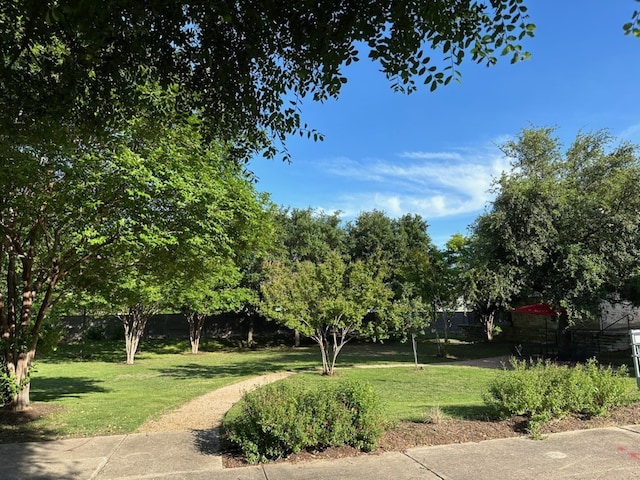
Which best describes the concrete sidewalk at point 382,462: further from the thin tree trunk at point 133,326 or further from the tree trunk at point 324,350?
the thin tree trunk at point 133,326

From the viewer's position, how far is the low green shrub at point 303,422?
5.07m

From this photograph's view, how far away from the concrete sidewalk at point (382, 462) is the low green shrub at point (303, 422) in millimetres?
243

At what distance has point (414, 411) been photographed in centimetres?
755

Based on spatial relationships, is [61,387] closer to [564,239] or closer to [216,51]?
[216,51]

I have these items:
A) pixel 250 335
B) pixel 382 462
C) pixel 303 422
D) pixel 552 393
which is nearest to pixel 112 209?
pixel 303 422

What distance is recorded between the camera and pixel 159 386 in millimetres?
13398

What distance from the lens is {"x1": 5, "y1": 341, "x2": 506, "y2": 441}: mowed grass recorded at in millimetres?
7559

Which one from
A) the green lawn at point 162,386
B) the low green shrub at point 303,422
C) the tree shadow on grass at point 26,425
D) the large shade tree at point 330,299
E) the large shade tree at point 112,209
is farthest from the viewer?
the large shade tree at point 330,299

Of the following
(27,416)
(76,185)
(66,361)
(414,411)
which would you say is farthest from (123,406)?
(66,361)

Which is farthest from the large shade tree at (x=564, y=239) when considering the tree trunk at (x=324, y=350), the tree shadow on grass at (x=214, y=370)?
the tree shadow on grass at (x=214, y=370)

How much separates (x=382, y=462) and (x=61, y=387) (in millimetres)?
11617

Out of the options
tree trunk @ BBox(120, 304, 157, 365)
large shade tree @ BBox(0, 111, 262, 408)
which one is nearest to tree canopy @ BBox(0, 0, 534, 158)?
large shade tree @ BBox(0, 111, 262, 408)

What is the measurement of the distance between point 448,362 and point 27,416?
15.2 m

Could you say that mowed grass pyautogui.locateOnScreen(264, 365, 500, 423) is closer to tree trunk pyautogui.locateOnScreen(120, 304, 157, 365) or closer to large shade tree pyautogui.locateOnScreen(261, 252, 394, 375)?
large shade tree pyautogui.locateOnScreen(261, 252, 394, 375)
